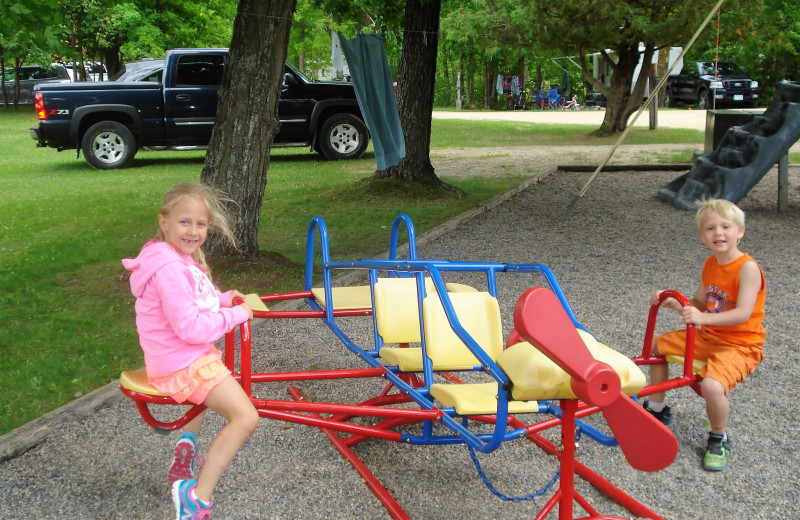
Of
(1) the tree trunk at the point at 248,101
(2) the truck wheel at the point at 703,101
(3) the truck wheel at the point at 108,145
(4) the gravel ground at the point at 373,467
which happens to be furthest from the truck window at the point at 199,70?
(2) the truck wheel at the point at 703,101

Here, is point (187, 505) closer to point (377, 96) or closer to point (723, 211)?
point (723, 211)

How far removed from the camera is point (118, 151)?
12.9m

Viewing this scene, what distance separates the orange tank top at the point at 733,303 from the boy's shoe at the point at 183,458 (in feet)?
7.48

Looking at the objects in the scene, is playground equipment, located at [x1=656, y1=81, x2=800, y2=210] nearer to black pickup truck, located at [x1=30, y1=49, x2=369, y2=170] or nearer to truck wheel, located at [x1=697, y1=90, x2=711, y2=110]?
black pickup truck, located at [x1=30, y1=49, x2=369, y2=170]

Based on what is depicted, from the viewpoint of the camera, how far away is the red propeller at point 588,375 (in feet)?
5.98

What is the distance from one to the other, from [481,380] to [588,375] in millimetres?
2225

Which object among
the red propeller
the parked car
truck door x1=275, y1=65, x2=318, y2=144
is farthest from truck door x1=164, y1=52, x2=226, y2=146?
the parked car

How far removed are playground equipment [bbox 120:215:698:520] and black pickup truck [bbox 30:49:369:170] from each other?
9.61 meters

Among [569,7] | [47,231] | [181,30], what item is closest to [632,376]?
[47,231]

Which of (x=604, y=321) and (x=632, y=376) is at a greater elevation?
(x=632, y=376)

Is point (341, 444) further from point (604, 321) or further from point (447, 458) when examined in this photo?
point (604, 321)

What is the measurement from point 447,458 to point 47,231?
6.03 m

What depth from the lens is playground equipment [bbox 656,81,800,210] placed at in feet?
27.7

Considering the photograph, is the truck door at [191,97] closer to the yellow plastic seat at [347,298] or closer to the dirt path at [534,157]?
the dirt path at [534,157]
